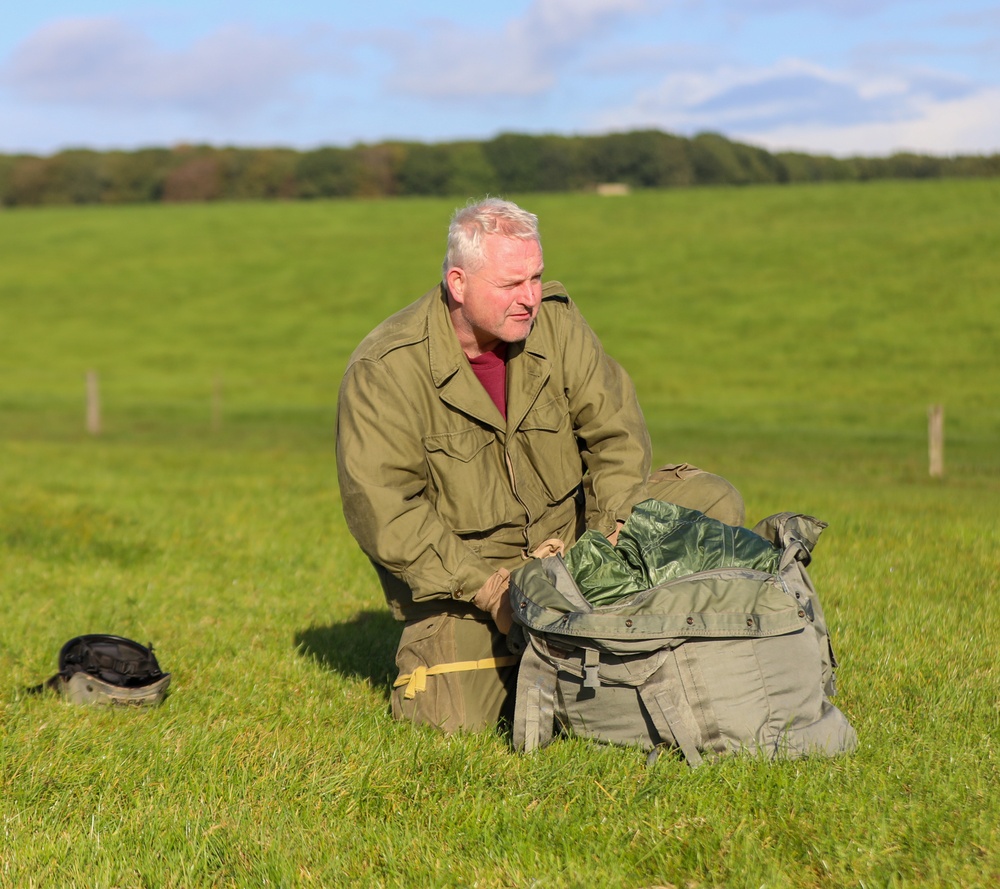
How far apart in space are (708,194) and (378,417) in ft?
177

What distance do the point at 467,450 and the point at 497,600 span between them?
67cm

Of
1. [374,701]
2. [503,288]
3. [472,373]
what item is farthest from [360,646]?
[503,288]

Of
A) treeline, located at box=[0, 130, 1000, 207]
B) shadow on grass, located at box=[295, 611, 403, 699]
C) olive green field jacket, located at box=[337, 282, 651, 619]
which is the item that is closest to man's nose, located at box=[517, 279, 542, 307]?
olive green field jacket, located at box=[337, 282, 651, 619]

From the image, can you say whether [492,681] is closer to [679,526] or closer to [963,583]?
[679,526]

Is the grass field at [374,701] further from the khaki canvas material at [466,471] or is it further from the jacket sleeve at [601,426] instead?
the jacket sleeve at [601,426]

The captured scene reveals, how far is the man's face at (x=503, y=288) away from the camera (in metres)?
4.75

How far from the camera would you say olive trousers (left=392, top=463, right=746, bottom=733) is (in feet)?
16.3

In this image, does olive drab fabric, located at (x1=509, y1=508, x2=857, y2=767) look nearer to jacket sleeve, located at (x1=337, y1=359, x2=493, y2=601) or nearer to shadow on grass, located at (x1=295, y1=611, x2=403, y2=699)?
jacket sleeve, located at (x1=337, y1=359, x2=493, y2=601)

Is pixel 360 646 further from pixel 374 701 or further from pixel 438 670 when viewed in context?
pixel 438 670

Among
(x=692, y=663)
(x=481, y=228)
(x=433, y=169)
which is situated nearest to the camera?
(x=692, y=663)

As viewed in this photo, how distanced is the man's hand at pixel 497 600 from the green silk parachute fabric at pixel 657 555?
0.36m

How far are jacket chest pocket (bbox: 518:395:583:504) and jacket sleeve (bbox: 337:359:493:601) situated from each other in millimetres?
495

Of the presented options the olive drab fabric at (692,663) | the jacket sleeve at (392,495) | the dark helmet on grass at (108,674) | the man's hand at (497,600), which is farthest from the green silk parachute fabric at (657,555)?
the dark helmet on grass at (108,674)

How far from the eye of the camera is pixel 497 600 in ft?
15.8
